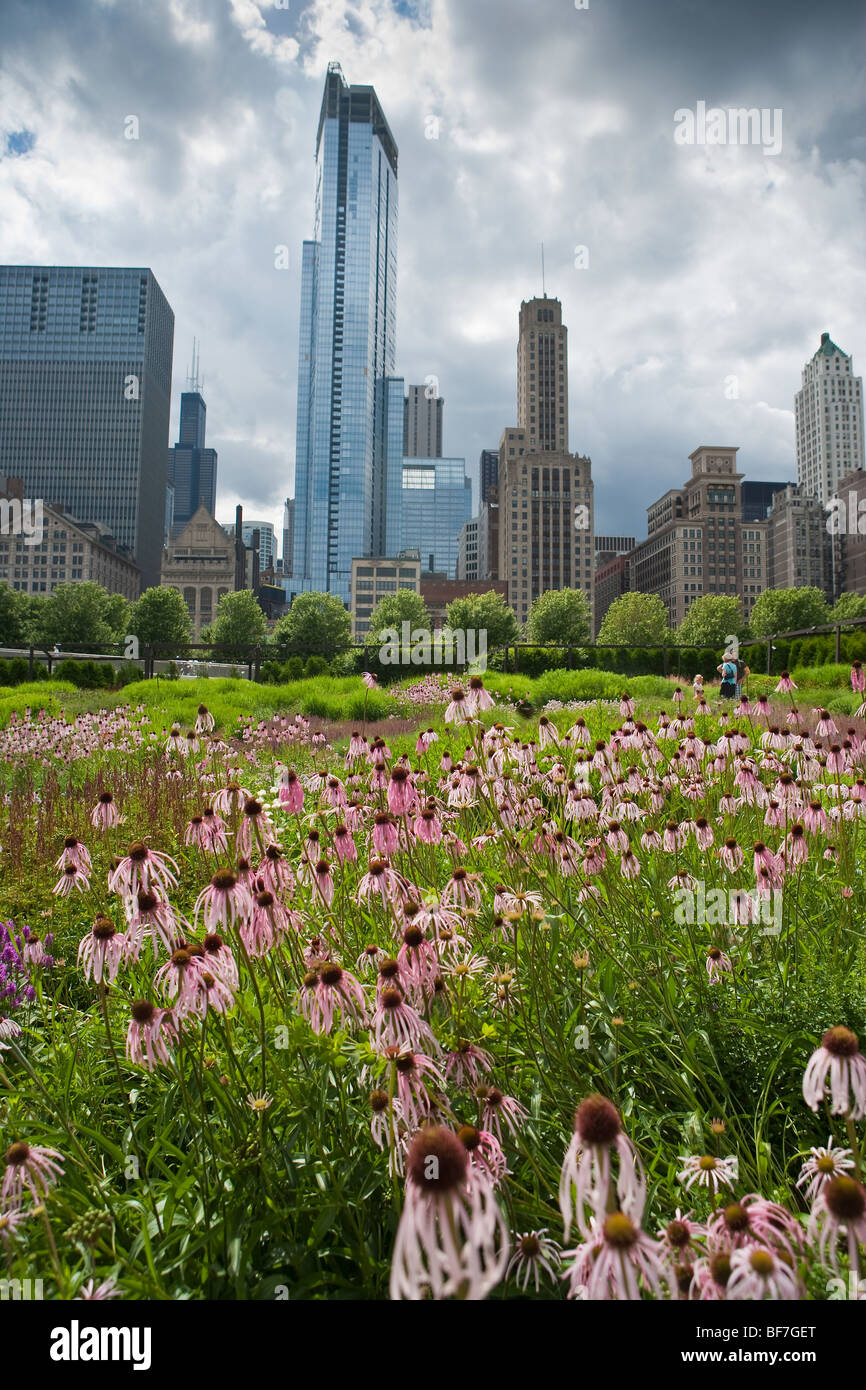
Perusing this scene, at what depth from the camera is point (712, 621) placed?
70562 mm

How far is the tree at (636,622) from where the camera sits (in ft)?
232

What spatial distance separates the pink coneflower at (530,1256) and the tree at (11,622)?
217 feet

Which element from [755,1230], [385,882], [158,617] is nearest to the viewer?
[755,1230]

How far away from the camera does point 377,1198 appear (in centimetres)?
179

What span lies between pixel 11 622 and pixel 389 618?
112 ft

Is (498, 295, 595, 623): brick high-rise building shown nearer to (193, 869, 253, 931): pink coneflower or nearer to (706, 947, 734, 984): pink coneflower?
(706, 947, 734, 984): pink coneflower

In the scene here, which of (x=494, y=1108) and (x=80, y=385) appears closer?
(x=494, y=1108)

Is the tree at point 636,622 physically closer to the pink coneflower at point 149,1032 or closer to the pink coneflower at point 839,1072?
the pink coneflower at point 149,1032

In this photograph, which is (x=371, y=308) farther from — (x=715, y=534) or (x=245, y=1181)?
(x=245, y=1181)

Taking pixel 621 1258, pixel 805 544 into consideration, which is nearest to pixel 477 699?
pixel 621 1258

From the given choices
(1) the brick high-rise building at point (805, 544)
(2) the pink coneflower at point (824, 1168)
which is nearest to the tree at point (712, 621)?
(2) the pink coneflower at point (824, 1168)

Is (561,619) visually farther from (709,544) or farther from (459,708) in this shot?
(709,544)

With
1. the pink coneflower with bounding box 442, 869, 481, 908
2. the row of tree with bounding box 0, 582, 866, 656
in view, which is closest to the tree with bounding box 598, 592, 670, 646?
the row of tree with bounding box 0, 582, 866, 656
